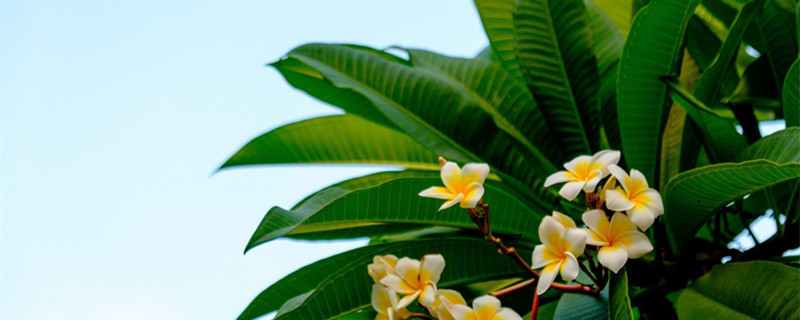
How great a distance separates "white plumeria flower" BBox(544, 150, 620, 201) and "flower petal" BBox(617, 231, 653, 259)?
5 centimetres

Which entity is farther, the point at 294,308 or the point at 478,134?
the point at 478,134


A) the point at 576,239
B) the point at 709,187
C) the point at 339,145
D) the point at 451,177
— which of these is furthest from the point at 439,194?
the point at 339,145

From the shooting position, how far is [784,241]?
718 mm

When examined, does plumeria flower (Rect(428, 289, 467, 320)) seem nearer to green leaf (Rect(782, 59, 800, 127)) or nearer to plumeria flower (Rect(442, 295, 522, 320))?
plumeria flower (Rect(442, 295, 522, 320))

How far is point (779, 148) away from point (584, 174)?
8.7 inches

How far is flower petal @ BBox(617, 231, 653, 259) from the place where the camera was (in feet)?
1.73

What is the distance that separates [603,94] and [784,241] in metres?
0.27

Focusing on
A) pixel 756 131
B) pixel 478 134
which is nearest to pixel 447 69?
pixel 478 134

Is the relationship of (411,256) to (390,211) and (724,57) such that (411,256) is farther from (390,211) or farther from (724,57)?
(724,57)

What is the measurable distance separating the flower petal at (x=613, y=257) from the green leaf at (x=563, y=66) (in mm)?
326

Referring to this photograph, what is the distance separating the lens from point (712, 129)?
0.74 m

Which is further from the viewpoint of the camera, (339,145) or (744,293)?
(339,145)

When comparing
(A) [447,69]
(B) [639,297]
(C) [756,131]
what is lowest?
(B) [639,297]

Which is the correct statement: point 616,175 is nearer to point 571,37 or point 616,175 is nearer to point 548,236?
point 548,236
